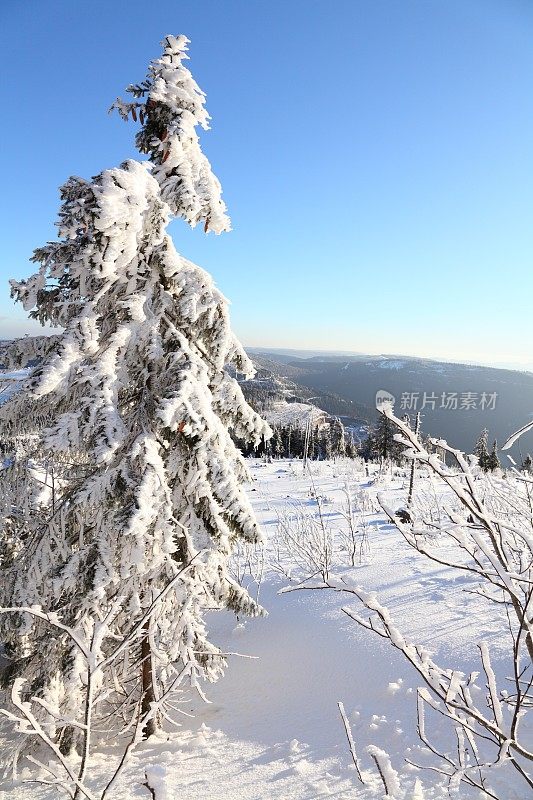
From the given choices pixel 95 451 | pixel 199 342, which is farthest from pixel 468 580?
pixel 95 451

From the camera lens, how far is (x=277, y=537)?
13.6 meters

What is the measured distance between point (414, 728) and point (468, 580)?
15.0 feet

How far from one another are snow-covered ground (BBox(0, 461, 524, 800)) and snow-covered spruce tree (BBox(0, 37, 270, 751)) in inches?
32.8

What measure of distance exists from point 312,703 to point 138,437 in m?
4.21

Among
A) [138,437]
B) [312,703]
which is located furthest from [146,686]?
[138,437]

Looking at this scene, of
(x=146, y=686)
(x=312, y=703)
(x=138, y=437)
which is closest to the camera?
(x=138, y=437)

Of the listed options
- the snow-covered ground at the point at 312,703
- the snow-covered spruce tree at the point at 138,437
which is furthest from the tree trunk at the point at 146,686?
the snow-covered ground at the point at 312,703

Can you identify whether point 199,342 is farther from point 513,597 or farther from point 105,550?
point 513,597

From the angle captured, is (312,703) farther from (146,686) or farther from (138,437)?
(138,437)

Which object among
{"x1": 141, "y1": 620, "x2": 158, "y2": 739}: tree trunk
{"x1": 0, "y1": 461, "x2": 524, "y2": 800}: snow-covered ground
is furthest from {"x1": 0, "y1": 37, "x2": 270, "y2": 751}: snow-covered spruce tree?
{"x1": 0, "y1": 461, "x2": 524, "y2": 800}: snow-covered ground

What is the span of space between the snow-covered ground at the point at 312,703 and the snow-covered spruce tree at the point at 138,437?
2.73 ft

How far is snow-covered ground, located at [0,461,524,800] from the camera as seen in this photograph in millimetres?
4312

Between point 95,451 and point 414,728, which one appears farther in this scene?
point 414,728

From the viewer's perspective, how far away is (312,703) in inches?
226
